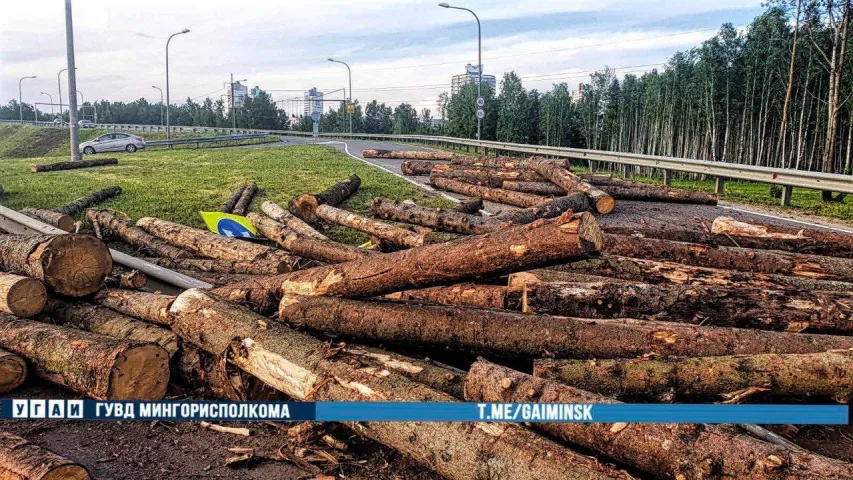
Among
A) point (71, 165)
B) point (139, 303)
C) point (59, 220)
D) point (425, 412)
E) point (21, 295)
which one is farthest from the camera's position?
point (71, 165)

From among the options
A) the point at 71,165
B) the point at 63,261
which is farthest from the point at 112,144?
the point at 63,261

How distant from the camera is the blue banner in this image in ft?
11.5

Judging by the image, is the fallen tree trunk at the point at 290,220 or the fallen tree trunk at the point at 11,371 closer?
the fallen tree trunk at the point at 11,371

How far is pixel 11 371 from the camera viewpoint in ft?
16.0

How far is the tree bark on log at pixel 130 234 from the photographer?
8491mm

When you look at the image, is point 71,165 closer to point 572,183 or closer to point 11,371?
point 572,183

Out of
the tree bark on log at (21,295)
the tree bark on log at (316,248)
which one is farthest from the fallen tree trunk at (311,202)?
the tree bark on log at (21,295)

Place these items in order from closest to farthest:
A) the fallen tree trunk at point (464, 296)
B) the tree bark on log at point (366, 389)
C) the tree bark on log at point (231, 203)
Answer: the tree bark on log at point (366, 389) < the fallen tree trunk at point (464, 296) < the tree bark on log at point (231, 203)

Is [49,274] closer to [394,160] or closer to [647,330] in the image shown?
[647,330]

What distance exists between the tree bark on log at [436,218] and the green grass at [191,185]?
24.9 inches

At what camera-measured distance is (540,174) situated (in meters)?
14.6

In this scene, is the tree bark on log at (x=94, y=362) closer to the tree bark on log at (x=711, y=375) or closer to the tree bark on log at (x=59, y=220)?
the tree bark on log at (x=711, y=375)

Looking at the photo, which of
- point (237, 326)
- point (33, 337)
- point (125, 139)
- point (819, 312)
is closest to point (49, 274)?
point (33, 337)

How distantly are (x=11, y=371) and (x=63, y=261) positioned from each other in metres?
1.17
